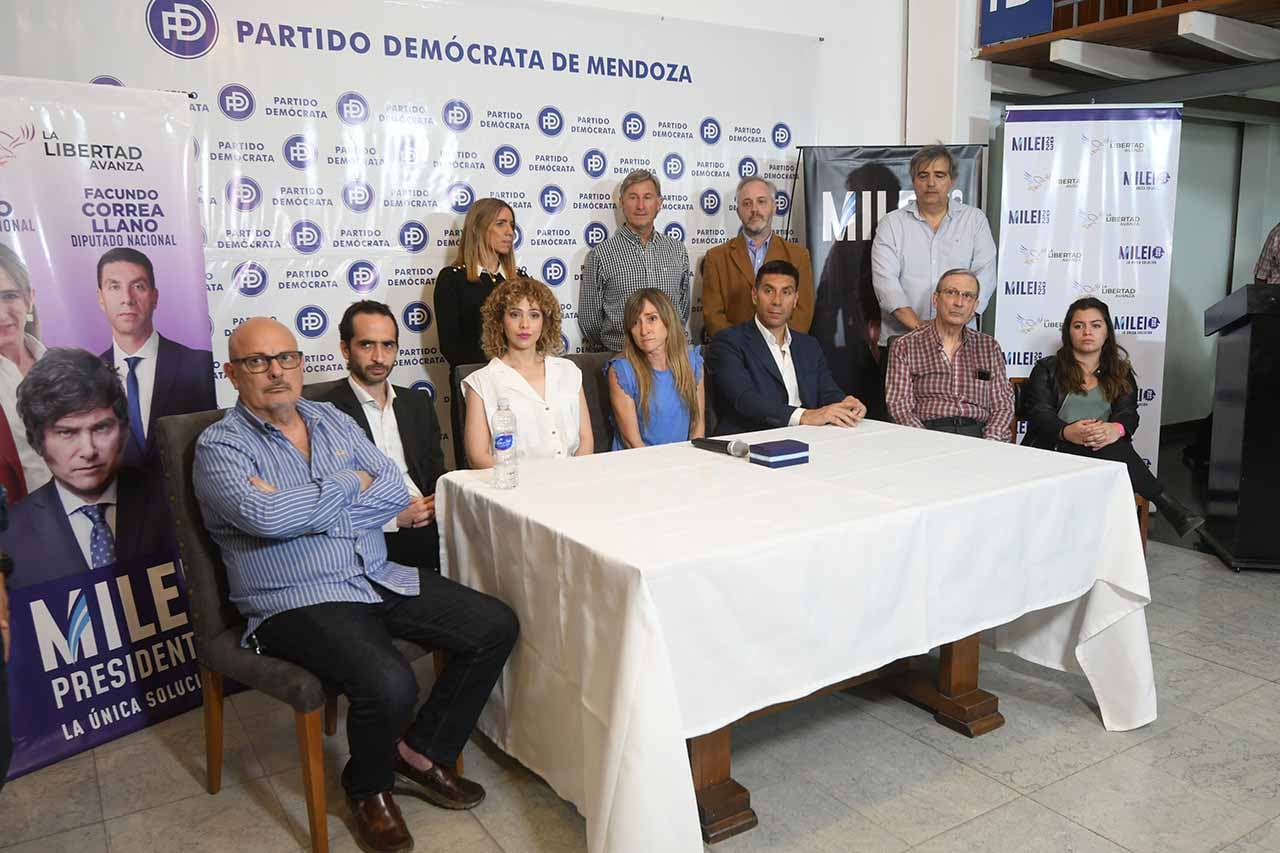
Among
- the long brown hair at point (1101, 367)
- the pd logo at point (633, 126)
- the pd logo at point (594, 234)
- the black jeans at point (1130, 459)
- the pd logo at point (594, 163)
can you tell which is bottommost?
the black jeans at point (1130, 459)

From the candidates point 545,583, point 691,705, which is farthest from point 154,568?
point 691,705

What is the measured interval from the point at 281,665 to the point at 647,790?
831 millimetres

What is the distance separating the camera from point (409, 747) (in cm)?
221

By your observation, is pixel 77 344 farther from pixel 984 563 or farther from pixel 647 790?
pixel 984 563

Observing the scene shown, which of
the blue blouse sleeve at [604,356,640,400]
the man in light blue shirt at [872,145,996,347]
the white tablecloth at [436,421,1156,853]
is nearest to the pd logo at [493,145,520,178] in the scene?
the blue blouse sleeve at [604,356,640,400]

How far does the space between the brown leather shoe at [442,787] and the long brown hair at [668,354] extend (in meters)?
1.29

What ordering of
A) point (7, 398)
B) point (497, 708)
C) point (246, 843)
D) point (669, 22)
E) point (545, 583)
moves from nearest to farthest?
point (545, 583) → point (246, 843) → point (497, 708) → point (7, 398) → point (669, 22)

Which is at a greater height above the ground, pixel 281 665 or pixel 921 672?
pixel 281 665

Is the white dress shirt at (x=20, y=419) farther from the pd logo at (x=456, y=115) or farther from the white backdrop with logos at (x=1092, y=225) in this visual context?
the white backdrop with logos at (x=1092, y=225)

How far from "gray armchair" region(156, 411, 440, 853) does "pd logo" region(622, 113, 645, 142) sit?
101 inches

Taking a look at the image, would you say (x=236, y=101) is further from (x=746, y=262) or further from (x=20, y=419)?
(x=746, y=262)

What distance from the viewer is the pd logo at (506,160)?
4.02m

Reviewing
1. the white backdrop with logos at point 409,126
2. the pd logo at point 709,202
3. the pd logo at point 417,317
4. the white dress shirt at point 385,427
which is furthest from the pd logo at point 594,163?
the white dress shirt at point 385,427

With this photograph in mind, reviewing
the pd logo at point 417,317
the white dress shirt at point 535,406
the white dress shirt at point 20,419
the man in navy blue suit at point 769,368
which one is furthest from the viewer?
the pd logo at point 417,317
